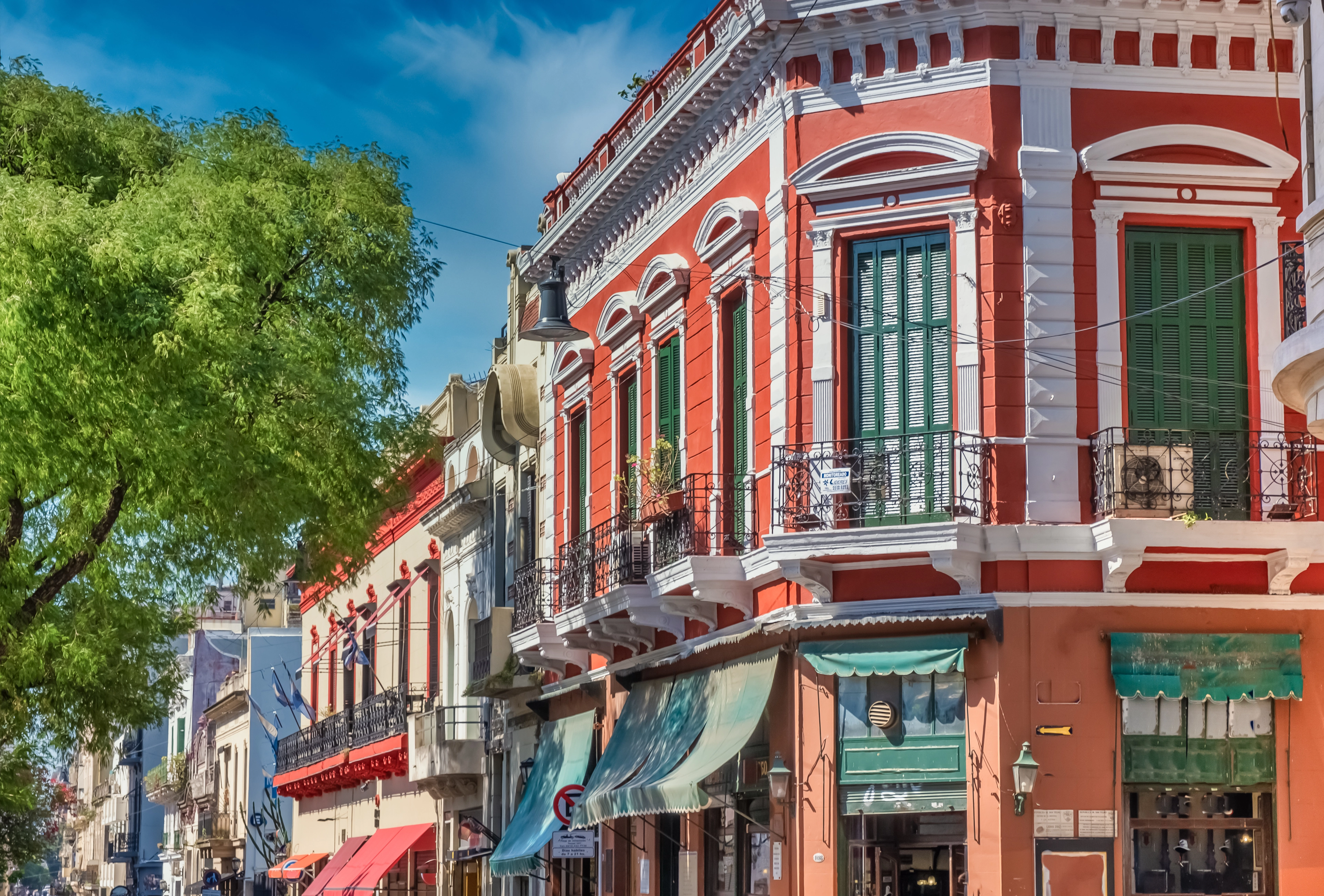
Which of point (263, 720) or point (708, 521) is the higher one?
point (708, 521)

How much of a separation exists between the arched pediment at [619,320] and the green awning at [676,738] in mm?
4070

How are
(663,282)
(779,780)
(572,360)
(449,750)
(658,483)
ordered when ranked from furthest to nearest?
(449,750)
(572,360)
(663,282)
(658,483)
(779,780)

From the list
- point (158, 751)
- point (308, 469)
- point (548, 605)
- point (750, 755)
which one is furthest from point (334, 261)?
point (158, 751)

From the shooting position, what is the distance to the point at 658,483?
20.1 meters

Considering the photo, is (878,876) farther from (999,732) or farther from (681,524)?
(681,524)

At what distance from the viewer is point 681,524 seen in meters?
19.1

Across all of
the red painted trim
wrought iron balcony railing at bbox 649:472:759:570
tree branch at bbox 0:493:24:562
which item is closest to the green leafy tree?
tree branch at bbox 0:493:24:562

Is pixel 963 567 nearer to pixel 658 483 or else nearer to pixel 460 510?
pixel 658 483

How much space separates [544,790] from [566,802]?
95.4 inches

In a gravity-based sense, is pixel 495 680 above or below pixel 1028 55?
below

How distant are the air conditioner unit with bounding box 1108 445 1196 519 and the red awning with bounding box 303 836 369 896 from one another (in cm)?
2407

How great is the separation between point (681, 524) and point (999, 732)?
14.2 feet

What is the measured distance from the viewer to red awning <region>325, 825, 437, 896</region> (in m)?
33.2

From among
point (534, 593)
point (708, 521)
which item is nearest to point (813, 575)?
point (708, 521)
